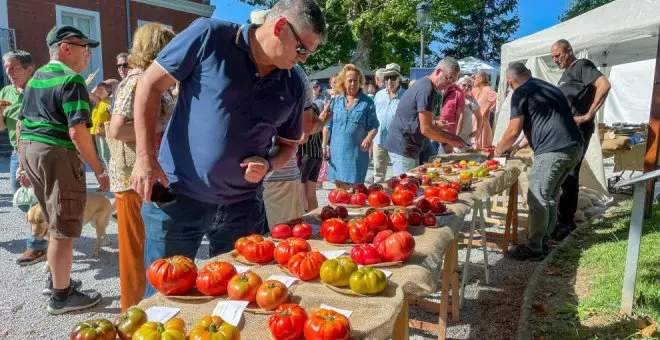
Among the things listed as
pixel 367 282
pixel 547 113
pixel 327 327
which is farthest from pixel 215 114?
pixel 547 113

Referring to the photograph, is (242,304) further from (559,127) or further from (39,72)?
(559,127)

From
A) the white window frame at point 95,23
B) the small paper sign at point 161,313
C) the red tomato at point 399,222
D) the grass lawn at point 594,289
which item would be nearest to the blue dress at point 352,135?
the grass lawn at point 594,289

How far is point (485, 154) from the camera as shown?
590 cm

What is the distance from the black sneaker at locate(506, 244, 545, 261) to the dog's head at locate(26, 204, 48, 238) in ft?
15.3

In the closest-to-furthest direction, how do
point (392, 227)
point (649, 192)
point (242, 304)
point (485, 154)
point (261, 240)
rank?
1. point (242, 304)
2. point (261, 240)
3. point (392, 227)
4. point (485, 154)
5. point (649, 192)

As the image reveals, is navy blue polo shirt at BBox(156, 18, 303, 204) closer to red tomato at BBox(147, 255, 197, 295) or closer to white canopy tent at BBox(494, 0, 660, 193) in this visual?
red tomato at BBox(147, 255, 197, 295)

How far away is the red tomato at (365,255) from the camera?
2041mm

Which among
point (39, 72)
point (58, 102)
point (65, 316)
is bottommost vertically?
point (65, 316)

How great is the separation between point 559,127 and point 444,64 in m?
1.28

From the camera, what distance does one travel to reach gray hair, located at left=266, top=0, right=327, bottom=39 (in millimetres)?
1991

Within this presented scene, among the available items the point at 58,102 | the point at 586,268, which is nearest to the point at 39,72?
the point at 58,102

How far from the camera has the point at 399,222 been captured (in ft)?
8.12

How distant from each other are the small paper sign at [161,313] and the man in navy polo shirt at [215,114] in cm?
60

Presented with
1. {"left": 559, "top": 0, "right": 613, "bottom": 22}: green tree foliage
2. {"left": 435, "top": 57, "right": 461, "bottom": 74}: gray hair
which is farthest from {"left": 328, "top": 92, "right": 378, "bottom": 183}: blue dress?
{"left": 559, "top": 0, "right": 613, "bottom": 22}: green tree foliage
